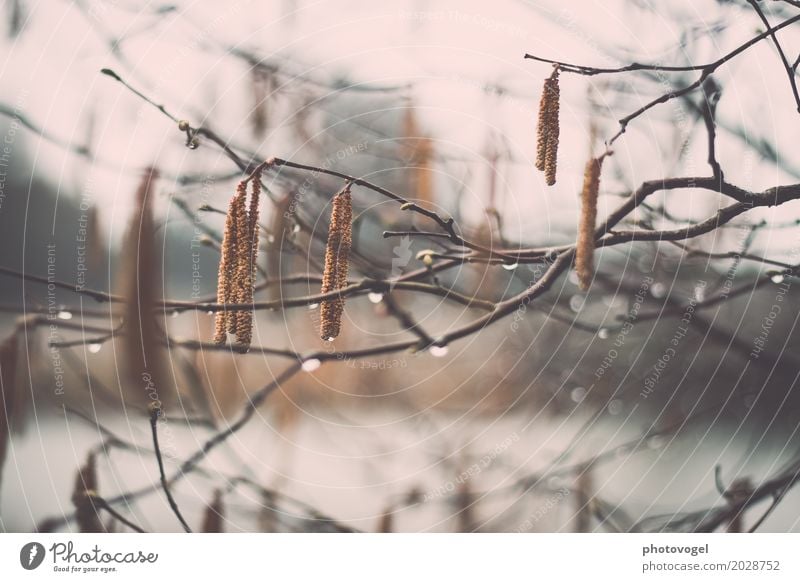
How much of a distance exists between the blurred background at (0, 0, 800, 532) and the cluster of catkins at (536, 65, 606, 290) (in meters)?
0.04

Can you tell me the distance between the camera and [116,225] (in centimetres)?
73

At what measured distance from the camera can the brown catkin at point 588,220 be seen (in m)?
0.65

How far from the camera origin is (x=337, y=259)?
0.65 m

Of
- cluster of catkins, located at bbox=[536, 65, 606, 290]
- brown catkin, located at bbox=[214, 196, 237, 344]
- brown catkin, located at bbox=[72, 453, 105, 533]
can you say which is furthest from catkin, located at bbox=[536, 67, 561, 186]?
brown catkin, located at bbox=[72, 453, 105, 533]

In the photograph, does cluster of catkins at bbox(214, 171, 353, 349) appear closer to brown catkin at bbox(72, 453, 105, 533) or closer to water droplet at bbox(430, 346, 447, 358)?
water droplet at bbox(430, 346, 447, 358)

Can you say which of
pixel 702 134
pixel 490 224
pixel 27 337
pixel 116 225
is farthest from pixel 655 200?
pixel 27 337

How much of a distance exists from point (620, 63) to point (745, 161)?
0.69ft

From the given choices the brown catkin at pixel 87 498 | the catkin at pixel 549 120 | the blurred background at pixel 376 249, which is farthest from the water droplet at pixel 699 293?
the brown catkin at pixel 87 498

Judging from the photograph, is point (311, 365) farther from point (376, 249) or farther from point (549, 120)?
point (549, 120)

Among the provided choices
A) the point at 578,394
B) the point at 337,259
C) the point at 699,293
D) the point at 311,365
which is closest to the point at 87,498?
the point at 311,365

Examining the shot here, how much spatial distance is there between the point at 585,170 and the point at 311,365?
399 mm

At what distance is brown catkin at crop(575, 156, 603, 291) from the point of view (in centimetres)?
65

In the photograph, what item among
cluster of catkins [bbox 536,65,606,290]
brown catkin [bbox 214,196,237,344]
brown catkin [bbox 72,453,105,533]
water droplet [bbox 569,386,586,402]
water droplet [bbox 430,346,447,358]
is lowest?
brown catkin [bbox 72,453,105,533]

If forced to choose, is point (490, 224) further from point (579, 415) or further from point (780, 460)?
point (780, 460)
